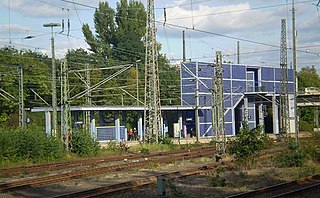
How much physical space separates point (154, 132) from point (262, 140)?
18389 mm

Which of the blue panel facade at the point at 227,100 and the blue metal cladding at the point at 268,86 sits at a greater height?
the blue metal cladding at the point at 268,86

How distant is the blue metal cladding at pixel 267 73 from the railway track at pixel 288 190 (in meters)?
58.8

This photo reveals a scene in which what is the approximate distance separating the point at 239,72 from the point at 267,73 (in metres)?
7.34

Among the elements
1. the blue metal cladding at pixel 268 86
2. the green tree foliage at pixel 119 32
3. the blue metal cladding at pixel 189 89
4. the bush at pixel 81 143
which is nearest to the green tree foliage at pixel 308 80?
the blue metal cladding at pixel 268 86

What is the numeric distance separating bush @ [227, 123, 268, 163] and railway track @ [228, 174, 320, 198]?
5278 mm

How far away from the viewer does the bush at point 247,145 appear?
24141mm

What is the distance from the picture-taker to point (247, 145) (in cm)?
2412

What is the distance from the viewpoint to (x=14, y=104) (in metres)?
60.4

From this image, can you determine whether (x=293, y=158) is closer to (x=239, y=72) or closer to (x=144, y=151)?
(x=144, y=151)

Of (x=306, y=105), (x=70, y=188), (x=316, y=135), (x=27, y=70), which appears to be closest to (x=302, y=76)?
(x=306, y=105)

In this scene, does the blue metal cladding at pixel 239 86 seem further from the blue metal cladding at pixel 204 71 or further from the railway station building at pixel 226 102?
the blue metal cladding at pixel 204 71

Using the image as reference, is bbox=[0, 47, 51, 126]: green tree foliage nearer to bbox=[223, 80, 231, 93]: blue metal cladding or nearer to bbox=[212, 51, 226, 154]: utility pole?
bbox=[223, 80, 231, 93]: blue metal cladding

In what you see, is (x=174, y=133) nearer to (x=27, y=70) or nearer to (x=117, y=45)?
(x=27, y=70)

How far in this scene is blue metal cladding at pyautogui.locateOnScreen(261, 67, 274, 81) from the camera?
7669 centimetres
